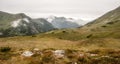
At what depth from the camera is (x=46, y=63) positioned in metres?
24.5

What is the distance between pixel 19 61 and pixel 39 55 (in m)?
2.53

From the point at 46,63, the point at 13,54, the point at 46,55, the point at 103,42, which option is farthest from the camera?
the point at 103,42

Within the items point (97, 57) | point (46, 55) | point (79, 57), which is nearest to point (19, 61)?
point (46, 55)

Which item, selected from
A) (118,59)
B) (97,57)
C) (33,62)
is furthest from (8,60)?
(118,59)

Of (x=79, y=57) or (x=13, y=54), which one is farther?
(x=13, y=54)

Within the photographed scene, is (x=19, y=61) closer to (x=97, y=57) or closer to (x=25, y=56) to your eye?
(x=25, y=56)

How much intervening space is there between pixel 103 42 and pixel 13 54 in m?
30.7

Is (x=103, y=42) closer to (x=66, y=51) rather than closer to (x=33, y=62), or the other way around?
(x=66, y=51)

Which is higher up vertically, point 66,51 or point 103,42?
point 66,51

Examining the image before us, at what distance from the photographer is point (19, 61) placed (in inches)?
999

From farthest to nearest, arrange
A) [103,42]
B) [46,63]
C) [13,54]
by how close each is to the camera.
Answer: [103,42] < [13,54] < [46,63]

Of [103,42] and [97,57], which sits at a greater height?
[97,57]

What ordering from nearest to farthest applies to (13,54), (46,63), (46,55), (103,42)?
(46,63) → (46,55) → (13,54) → (103,42)

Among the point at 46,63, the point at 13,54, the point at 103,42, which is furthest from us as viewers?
the point at 103,42
